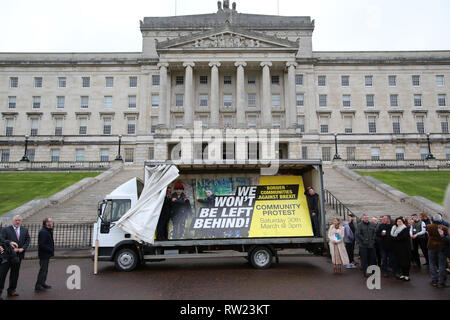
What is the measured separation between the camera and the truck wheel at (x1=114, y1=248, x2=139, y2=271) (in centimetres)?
1226

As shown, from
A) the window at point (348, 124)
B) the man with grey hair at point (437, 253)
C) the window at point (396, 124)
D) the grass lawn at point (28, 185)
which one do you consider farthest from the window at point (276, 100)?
the man with grey hair at point (437, 253)

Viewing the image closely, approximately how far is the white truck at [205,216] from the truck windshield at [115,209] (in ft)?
0.12

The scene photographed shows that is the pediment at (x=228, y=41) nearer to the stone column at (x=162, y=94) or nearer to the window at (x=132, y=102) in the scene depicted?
the stone column at (x=162, y=94)

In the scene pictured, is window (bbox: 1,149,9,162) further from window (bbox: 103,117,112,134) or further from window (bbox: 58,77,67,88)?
window (bbox: 103,117,112,134)

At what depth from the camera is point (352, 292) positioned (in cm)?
918

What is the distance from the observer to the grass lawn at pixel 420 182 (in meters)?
25.9

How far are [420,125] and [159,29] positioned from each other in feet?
154

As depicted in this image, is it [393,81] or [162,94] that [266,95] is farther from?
[393,81]

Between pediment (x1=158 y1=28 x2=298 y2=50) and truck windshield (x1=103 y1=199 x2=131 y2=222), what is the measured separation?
41.6m

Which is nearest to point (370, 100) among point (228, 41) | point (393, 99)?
point (393, 99)

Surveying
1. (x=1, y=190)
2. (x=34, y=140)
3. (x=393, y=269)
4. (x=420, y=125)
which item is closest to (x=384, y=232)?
(x=393, y=269)

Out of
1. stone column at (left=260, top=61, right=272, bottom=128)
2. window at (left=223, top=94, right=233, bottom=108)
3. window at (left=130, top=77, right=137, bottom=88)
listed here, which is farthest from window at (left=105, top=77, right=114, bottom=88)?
stone column at (left=260, top=61, right=272, bottom=128)

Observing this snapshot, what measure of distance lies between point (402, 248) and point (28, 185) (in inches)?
1196

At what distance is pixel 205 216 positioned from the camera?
12688 mm
